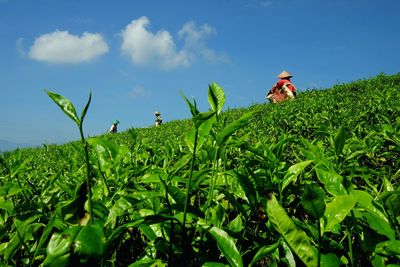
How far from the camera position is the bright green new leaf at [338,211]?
0.89 meters

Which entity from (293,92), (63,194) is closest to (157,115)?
(293,92)

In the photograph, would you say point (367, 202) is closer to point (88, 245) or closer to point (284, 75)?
point (88, 245)

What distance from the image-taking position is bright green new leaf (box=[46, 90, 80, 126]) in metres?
0.94

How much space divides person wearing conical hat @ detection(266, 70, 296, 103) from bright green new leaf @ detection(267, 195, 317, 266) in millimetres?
18816

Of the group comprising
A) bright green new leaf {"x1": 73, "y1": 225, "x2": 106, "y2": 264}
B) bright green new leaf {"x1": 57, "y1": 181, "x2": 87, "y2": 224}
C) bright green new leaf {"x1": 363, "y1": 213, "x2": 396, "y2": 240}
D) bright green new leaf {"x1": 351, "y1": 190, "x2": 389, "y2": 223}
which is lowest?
bright green new leaf {"x1": 363, "y1": 213, "x2": 396, "y2": 240}

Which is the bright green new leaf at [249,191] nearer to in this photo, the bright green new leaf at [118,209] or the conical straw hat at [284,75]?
the bright green new leaf at [118,209]

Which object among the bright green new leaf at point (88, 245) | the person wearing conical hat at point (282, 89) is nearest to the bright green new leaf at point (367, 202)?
the bright green new leaf at point (88, 245)

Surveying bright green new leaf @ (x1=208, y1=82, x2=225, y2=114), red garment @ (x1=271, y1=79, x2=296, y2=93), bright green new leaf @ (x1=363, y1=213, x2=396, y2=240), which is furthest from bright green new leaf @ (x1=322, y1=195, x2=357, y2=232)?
red garment @ (x1=271, y1=79, x2=296, y2=93)

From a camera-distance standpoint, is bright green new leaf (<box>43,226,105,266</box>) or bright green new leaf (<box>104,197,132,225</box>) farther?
bright green new leaf (<box>104,197,132,225</box>)

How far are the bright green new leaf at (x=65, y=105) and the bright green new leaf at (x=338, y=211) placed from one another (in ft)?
2.39

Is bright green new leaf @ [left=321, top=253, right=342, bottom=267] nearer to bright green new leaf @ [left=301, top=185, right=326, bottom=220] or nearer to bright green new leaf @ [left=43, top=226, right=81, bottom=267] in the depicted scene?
bright green new leaf @ [left=301, top=185, right=326, bottom=220]

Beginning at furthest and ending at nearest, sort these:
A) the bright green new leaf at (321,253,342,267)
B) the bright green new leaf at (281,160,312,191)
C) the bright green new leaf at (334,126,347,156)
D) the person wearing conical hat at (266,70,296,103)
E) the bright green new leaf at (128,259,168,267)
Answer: the person wearing conical hat at (266,70,296,103) → the bright green new leaf at (281,160,312,191) → the bright green new leaf at (334,126,347,156) → the bright green new leaf at (128,259,168,267) → the bright green new leaf at (321,253,342,267)

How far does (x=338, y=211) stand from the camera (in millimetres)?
906

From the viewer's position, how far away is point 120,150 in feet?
5.05
